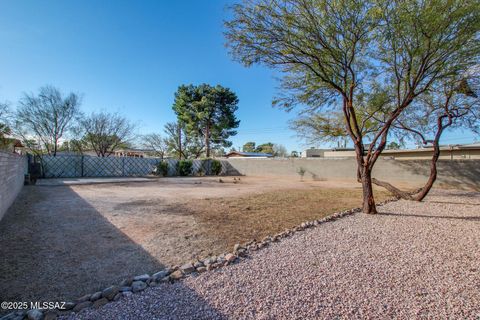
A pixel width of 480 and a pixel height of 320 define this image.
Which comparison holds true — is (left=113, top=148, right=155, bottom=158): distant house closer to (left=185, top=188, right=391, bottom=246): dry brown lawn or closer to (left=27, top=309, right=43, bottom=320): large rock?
(left=185, top=188, right=391, bottom=246): dry brown lawn

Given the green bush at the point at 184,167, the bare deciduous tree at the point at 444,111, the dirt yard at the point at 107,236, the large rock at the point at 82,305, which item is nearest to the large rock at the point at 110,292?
the large rock at the point at 82,305

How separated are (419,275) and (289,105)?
4.28 meters

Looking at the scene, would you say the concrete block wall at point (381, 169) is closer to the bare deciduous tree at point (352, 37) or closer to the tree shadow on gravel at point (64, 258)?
the bare deciduous tree at point (352, 37)

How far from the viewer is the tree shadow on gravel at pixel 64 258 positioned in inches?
76.8

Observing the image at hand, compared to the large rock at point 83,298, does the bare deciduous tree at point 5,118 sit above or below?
above

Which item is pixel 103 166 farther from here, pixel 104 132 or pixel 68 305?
pixel 68 305

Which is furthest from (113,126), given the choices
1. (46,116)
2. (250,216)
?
(250,216)

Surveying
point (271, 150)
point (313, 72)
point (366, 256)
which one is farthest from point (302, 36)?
point (271, 150)

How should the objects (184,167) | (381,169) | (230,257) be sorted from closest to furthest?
(230,257), (381,169), (184,167)

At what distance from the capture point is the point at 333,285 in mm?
1981

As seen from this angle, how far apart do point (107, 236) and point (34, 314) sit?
1843mm

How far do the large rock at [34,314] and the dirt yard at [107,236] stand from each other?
226mm

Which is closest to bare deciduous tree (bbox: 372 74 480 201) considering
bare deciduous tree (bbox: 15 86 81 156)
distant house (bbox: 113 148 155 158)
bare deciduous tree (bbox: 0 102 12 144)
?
bare deciduous tree (bbox: 0 102 12 144)

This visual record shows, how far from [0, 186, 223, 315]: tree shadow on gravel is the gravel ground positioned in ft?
0.61
